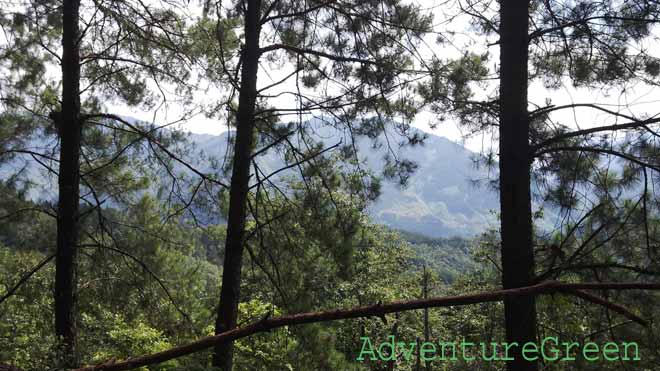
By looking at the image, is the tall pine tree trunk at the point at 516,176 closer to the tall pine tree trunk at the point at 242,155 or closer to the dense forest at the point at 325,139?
the dense forest at the point at 325,139

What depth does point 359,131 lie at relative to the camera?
4.91 meters

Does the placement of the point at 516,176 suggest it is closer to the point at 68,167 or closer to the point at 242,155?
the point at 242,155

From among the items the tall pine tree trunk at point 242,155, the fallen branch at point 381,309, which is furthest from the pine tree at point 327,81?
the fallen branch at point 381,309

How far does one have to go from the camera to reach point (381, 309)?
0.65 m

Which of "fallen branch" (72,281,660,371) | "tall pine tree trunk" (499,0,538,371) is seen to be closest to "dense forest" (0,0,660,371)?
"tall pine tree trunk" (499,0,538,371)

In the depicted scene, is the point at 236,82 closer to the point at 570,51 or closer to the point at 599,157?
the point at 570,51

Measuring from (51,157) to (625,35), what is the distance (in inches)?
216

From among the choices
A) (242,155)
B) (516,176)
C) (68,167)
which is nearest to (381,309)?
(516,176)

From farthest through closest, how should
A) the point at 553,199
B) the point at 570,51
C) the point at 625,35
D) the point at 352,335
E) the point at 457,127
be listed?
the point at 352,335 < the point at 457,127 < the point at 553,199 < the point at 570,51 < the point at 625,35

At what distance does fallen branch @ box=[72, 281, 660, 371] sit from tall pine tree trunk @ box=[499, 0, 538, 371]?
3.09 metres

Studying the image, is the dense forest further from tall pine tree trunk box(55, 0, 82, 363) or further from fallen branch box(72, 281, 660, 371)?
fallen branch box(72, 281, 660, 371)

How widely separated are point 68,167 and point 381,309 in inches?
185

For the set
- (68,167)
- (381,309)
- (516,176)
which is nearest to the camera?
(381,309)

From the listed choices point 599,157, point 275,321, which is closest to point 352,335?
point 599,157
